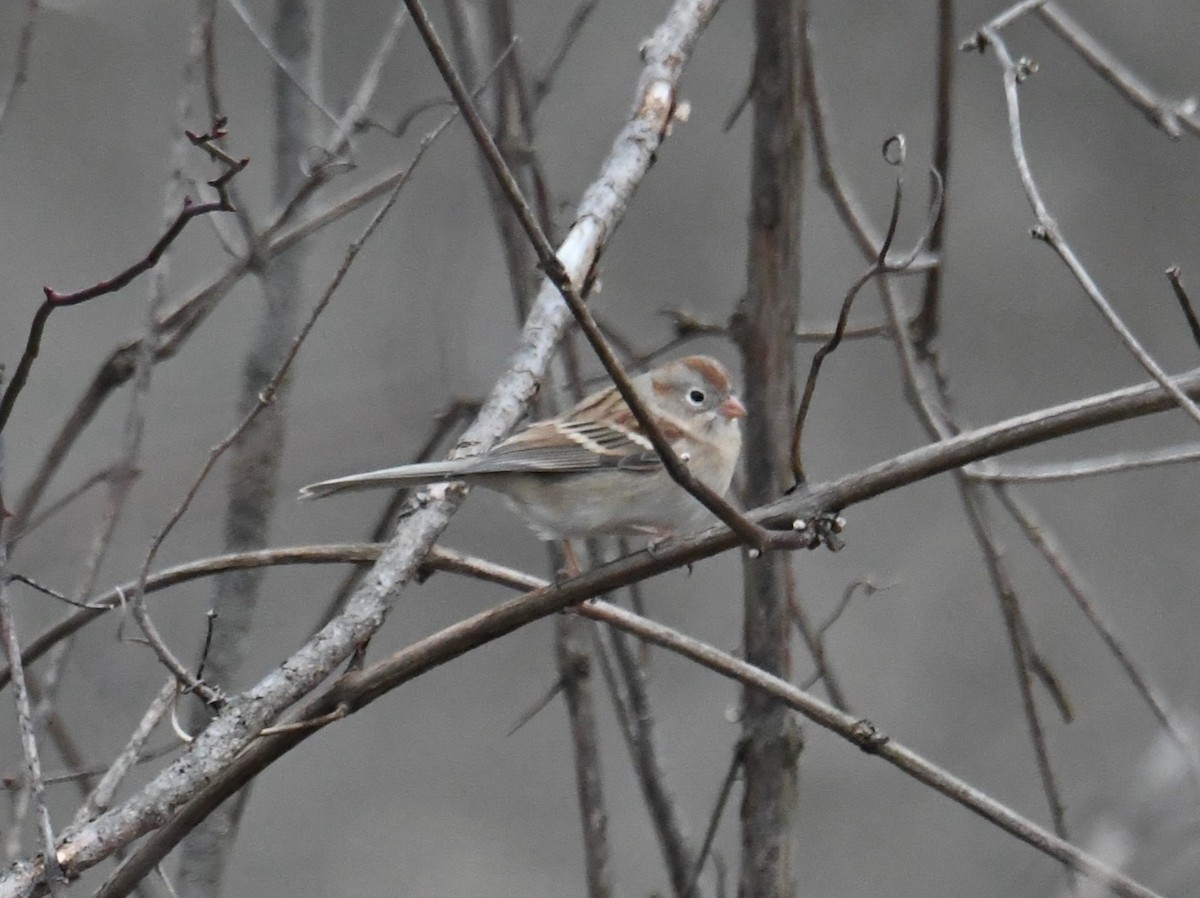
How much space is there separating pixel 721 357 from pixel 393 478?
7.25 ft

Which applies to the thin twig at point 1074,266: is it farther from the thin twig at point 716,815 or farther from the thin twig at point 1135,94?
the thin twig at point 716,815

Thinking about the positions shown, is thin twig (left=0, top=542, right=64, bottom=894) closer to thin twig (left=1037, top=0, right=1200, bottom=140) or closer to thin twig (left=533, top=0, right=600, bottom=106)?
thin twig (left=533, top=0, right=600, bottom=106)

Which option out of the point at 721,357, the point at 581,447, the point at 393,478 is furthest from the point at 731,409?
the point at 721,357

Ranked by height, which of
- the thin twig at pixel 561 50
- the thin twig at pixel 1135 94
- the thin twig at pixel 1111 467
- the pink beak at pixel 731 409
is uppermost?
the thin twig at pixel 561 50

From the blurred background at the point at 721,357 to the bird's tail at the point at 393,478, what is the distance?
65.8 inches

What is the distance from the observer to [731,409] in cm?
282

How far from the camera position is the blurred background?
4.09 m

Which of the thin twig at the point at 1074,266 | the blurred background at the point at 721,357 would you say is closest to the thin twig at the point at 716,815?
the thin twig at the point at 1074,266

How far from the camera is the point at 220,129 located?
1.57m

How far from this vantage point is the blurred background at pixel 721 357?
4086 mm

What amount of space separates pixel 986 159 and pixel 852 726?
3184 millimetres

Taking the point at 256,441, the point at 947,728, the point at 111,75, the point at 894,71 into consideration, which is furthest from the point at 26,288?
the point at 947,728

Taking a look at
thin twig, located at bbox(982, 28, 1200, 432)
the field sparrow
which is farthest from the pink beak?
thin twig, located at bbox(982, 28, 1200, 432)

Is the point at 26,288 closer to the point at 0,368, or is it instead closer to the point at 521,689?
the point at 521,689
